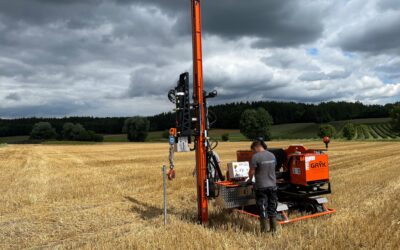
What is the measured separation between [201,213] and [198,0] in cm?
495

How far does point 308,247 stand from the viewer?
661 cm

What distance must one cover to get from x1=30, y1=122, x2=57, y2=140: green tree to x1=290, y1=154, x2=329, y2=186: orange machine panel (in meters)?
99.8

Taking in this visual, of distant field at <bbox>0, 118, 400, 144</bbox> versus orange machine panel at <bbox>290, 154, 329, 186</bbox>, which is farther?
distant field at <bbox>0, 118, 400, 144</bbox>

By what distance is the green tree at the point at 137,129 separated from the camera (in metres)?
92.1

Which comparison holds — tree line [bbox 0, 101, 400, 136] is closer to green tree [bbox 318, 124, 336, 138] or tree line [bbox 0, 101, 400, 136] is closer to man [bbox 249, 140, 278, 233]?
green tree [bbox 318, 124, 336, 138]

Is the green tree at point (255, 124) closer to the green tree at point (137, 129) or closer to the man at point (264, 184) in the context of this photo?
the green tree at point (137, 129)

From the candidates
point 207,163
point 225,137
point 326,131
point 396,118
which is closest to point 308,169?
point 207,163

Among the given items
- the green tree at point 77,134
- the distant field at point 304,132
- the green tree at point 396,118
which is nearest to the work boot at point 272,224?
the distant field at point 304,132

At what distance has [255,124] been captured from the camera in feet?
289

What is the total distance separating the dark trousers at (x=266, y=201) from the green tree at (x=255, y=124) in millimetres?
80312

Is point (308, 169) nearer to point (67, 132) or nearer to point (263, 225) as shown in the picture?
point (263, 225)

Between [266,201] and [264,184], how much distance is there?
Answer: 15.6 inches

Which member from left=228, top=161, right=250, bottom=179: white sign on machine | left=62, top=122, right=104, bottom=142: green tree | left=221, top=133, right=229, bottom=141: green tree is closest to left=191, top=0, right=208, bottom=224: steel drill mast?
left=228, top=161, right=250, bottom=179: white sign on machine

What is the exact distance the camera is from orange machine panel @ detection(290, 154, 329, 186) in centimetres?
869
